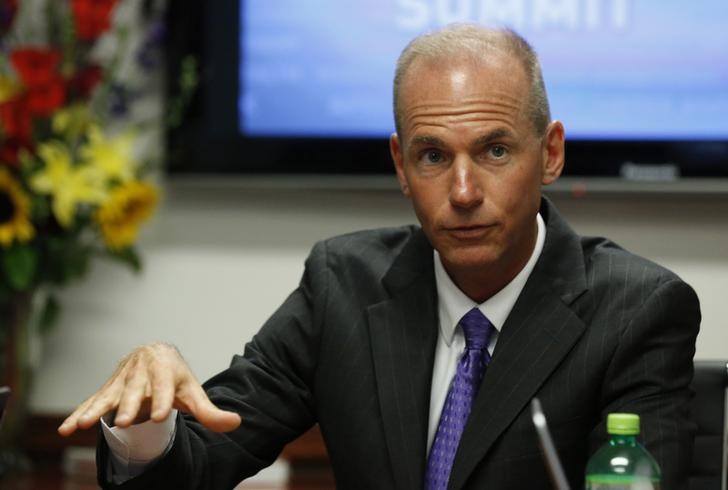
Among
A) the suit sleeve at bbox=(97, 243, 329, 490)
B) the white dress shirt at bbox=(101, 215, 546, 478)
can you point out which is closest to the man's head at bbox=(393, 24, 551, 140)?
the white dress shirt at bbox=(101, 215, 546, 478)

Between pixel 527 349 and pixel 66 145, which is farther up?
pixel 527 349

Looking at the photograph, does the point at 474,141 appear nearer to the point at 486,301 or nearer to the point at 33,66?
the point at 486,301

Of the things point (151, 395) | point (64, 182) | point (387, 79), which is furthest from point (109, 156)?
point (151, 395)

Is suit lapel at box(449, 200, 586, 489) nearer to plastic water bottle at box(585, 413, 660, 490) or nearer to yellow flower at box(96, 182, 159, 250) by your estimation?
plastic water bottle at box(585, 413, 660, 490)

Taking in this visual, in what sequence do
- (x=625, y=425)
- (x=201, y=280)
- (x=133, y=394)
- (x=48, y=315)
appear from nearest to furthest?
(x=625, y=425) < (x=133, y=394) < (x=48, y=315) < (x=201, y=280)

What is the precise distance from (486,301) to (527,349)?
0.14 meters

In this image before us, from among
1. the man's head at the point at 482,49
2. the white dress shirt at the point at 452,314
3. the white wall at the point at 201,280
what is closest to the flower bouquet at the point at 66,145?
the white wall at the point at 201,280

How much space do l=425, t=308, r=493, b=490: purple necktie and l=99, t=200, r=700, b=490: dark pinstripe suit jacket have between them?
3 centimetres

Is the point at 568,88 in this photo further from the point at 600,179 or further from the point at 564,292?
the point at 564,292

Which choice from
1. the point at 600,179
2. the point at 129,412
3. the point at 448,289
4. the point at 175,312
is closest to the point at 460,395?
the point at 448,289

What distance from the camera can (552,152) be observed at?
222 centimetres

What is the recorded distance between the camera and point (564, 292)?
7.07 ft

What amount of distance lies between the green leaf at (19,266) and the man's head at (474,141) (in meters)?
1.57

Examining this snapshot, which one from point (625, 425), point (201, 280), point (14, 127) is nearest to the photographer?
point (625, 425)
